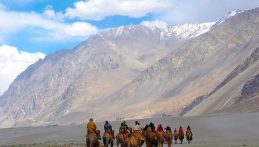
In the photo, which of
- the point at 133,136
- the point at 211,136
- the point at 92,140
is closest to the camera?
the point at 92,140

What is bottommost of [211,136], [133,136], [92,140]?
[92,140]

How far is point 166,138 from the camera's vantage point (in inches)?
1700

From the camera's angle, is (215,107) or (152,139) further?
(215,107)

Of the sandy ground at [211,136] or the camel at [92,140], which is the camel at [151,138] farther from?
the camel at [92,140]

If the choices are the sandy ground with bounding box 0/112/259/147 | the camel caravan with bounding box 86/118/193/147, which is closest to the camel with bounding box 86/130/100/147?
the camel caravan with bounding box 86/118/193/147

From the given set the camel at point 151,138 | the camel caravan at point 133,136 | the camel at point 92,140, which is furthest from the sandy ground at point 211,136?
the camel at point 92,140

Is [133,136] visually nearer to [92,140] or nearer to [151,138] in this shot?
[151,138]

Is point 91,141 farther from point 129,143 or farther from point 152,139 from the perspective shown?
point 152,139

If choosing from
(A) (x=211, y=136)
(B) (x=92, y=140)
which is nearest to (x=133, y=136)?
(B) (x=92, y=140)

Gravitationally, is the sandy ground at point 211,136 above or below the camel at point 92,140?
above

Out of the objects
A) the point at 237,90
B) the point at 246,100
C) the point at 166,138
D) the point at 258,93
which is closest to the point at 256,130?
the point at 166,138

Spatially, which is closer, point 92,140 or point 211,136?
point 92,140

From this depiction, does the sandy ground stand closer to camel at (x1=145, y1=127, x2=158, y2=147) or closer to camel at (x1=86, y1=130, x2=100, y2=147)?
camel at (x1=145, y1=127, x2=158, y2=147)

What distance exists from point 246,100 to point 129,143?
14185cm
